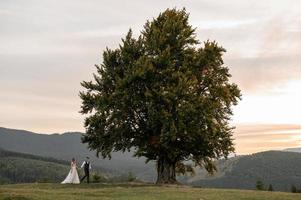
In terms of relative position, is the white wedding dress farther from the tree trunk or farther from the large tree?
the tree trunk

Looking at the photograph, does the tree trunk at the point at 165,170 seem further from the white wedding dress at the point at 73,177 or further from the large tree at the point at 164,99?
the white wedding dress at the point at 73,177

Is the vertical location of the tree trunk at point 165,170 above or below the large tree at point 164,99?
below

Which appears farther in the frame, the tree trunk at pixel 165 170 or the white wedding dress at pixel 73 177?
the tree trunk at pixel 165 170

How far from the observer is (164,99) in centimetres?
5162

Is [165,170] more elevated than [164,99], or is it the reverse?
[164,99]

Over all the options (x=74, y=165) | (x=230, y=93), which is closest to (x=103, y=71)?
(x=74, y=165)

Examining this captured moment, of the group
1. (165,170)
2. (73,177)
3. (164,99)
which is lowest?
(73,177)

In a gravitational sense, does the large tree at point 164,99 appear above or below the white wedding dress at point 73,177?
above

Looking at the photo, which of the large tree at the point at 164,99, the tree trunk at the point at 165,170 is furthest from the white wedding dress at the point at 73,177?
the tree trunk at the point at 165,170

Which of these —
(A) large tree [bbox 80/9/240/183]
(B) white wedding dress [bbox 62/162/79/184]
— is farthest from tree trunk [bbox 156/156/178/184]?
(B) white wedding dress [bbox 62/162/79/184]

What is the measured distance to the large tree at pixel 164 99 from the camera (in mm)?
52188

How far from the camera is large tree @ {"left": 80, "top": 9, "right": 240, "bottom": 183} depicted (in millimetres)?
52188

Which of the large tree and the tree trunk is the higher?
the large tree

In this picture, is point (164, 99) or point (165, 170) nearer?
point (164, 99)
